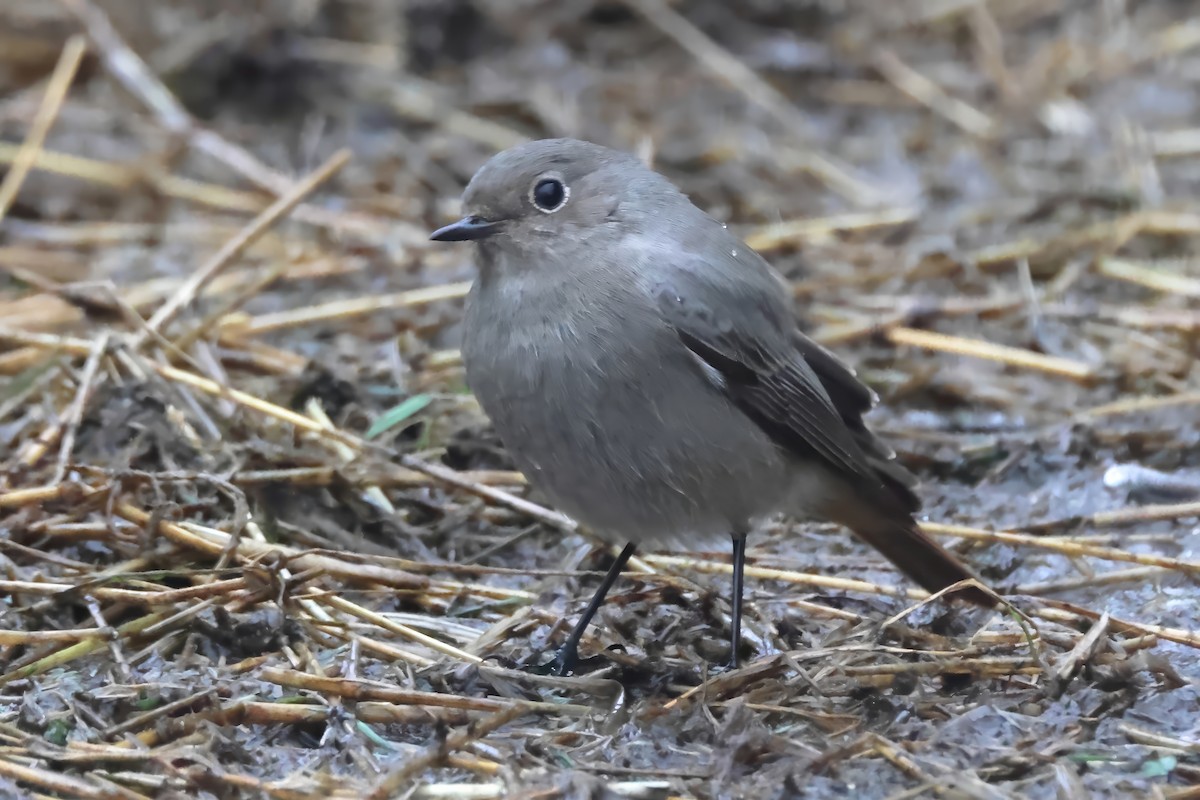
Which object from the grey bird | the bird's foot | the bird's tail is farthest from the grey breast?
the bird's tail

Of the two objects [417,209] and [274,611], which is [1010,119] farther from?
[274,611]

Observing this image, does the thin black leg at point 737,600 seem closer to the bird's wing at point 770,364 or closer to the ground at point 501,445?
the ground at point 501,445

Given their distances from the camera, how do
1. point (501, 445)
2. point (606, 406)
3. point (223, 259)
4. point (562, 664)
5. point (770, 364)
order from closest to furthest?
point (606, 406), point (562, 664), point (770, 364), point (501, 445), point (223, 259)

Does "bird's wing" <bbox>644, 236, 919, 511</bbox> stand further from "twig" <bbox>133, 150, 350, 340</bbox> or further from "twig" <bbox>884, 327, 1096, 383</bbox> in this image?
"twig" <bbox>133, 150, 350, 340</bbox>

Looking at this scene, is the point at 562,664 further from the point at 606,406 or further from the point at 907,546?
the point at 907,546

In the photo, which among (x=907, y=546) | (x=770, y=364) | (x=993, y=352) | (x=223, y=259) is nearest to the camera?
(x=770, y=364)

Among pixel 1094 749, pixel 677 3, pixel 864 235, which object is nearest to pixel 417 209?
pixel 864 235

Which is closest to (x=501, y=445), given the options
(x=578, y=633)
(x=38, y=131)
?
(x=578, y=633)
